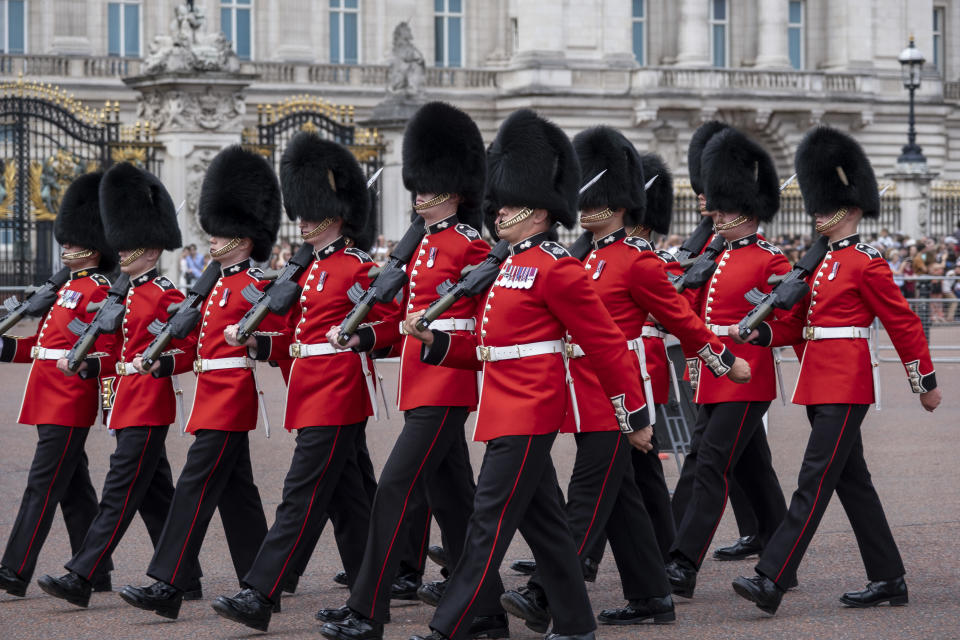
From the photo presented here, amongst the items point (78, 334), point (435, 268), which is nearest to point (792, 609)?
point (435, 268)

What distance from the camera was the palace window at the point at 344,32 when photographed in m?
31.5

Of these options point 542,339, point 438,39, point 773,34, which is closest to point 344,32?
point 438,39

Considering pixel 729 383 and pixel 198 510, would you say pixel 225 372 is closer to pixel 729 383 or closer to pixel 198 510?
pixel 198 510

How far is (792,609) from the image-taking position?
5812 millimetres

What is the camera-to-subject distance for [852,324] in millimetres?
5926

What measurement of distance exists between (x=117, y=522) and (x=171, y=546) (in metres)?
0.32

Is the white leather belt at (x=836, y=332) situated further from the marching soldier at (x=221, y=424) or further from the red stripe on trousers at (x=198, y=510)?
the red stripe on trousers at (x=198, y=510)

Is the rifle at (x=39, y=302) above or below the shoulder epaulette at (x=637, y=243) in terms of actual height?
below

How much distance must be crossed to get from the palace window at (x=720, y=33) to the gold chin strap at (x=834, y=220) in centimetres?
2902

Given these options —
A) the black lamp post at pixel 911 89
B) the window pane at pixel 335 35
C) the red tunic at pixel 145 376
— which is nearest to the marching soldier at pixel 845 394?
the red tunic at pixel 145 376

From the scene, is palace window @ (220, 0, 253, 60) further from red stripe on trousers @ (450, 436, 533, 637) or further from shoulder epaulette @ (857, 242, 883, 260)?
red stripe on trousers @ (450, 436, 533, 637)

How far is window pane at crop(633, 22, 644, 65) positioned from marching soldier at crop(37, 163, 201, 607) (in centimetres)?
2804

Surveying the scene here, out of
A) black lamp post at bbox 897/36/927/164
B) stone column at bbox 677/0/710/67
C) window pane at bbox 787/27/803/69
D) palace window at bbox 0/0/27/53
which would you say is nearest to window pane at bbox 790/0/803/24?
window pane at bbox 787/27/803/69

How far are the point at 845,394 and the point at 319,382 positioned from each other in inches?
65.9
